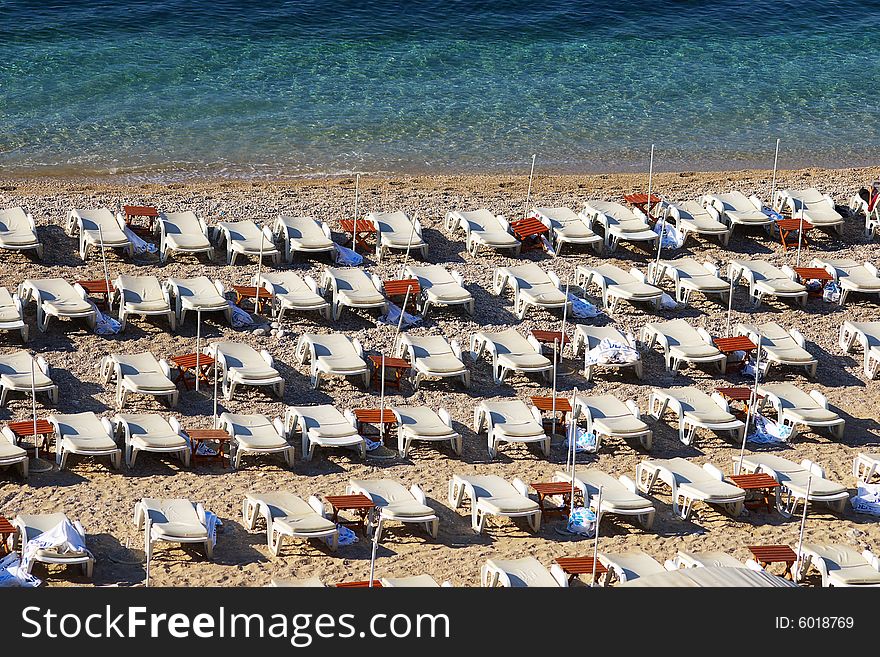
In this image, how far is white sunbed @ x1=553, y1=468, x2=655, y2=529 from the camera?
1686 cm

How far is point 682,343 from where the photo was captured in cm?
2064

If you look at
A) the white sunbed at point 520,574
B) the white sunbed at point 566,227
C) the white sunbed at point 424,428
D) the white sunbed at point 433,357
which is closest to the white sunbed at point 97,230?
the white sunbed at point 433,357

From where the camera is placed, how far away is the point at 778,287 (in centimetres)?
2231

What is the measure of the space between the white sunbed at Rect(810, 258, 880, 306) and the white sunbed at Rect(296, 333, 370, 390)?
7.40 metres

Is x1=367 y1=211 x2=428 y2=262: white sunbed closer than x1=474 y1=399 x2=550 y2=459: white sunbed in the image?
No

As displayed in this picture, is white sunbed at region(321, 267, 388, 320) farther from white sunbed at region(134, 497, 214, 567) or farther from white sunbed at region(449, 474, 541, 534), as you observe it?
white sunbed at region(134, 497, 214, 567)

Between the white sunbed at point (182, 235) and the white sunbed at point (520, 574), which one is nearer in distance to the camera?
the white sunbed at point (520, 574)

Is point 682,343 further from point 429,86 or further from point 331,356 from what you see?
point 429,86

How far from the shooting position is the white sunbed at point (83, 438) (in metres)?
17.2

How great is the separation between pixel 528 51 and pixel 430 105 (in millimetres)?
5743

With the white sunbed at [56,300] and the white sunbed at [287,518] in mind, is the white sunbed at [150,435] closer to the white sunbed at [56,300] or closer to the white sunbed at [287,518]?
the white sunbed at [287,518]

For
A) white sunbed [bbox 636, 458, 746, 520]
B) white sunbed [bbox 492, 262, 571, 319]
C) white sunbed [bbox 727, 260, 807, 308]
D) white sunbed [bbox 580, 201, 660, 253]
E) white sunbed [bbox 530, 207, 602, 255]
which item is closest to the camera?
white sunbed [bbox 636, 458, 746, 520]

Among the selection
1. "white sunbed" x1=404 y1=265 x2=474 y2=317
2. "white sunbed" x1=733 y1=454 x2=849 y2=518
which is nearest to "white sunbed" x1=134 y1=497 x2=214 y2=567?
"white sunbed" x1=404 y1=265 x2=474 y2=317

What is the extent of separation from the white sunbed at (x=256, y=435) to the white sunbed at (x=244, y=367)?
2.62ft
